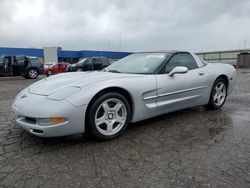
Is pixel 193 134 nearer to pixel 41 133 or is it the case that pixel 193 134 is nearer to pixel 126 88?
pixel 126 88

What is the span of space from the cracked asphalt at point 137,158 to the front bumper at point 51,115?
0.25 metres

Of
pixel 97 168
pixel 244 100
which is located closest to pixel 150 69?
pixel 97 168

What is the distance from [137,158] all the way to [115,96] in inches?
34.4

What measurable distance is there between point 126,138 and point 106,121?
39cm

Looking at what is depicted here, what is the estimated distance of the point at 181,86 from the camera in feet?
11.9

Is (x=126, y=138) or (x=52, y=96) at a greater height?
(x=52, y=96)

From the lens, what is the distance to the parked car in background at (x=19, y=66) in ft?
44.2

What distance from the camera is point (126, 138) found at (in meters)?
3.01

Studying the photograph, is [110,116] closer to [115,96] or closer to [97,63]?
[115,96]

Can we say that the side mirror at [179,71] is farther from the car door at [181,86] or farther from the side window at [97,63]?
the side window at [97,63]

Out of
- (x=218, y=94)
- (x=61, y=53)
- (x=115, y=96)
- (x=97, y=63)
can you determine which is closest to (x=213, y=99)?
(x=218, y=94)

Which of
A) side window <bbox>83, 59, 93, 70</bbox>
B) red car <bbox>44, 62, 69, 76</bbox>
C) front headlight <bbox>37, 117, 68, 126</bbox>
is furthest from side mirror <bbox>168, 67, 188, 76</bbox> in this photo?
red car <bbox>44, 62, 69, 76</bbox>

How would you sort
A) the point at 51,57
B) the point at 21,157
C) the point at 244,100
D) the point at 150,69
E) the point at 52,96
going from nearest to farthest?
the point at 21,157 → the point at 52,96 → the point at 150,69 → the point at 244,100 → the point at 51,57

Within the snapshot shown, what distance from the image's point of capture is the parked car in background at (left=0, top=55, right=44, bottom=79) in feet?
44.2
